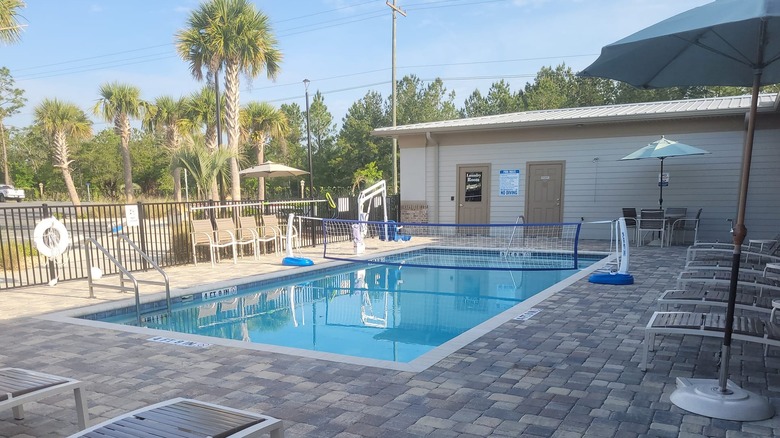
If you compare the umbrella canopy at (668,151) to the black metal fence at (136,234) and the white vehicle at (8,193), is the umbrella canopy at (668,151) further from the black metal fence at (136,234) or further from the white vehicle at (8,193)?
the white vehicle at (8,193)

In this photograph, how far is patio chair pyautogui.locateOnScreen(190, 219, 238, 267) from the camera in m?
9.59

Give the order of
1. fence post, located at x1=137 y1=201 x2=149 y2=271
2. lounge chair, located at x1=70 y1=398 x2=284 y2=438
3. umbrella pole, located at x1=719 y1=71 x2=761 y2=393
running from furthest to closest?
fence post, located at x1=137 y1=201 x2=149 y2=271 → umbrella pole, located at x1=719 y1=71 x2=761 y2=393 → lounge chair, located at x1=70 y1=398 x2=284 y2=438

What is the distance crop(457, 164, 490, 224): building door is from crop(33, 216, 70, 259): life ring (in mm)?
10261

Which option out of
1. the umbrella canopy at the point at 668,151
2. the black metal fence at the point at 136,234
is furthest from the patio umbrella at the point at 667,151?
the black metal fence at the point at 136,234

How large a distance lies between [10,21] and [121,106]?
16978 mm

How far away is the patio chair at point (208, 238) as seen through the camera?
9594 millimetres

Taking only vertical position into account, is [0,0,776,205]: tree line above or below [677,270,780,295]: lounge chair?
above

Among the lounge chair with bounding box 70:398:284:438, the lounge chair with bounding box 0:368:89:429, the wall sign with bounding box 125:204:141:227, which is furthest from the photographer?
the wall sign with bounding box 125:204:141:227

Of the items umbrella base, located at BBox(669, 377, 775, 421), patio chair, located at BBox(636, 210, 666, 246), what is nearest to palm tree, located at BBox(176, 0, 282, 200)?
patio chair, located at BBox(636, 210, 666, 246)

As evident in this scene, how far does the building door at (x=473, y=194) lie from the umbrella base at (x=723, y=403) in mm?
11352

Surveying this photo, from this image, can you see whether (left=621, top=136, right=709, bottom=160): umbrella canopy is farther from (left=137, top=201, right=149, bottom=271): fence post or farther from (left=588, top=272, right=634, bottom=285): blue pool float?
(left=137, top=201, right=149, bottom=271): fence post

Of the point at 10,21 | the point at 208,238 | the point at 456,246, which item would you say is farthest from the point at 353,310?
the point at 10,21

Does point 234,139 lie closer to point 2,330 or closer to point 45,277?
point 45,277

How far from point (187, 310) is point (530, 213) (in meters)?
9.92
